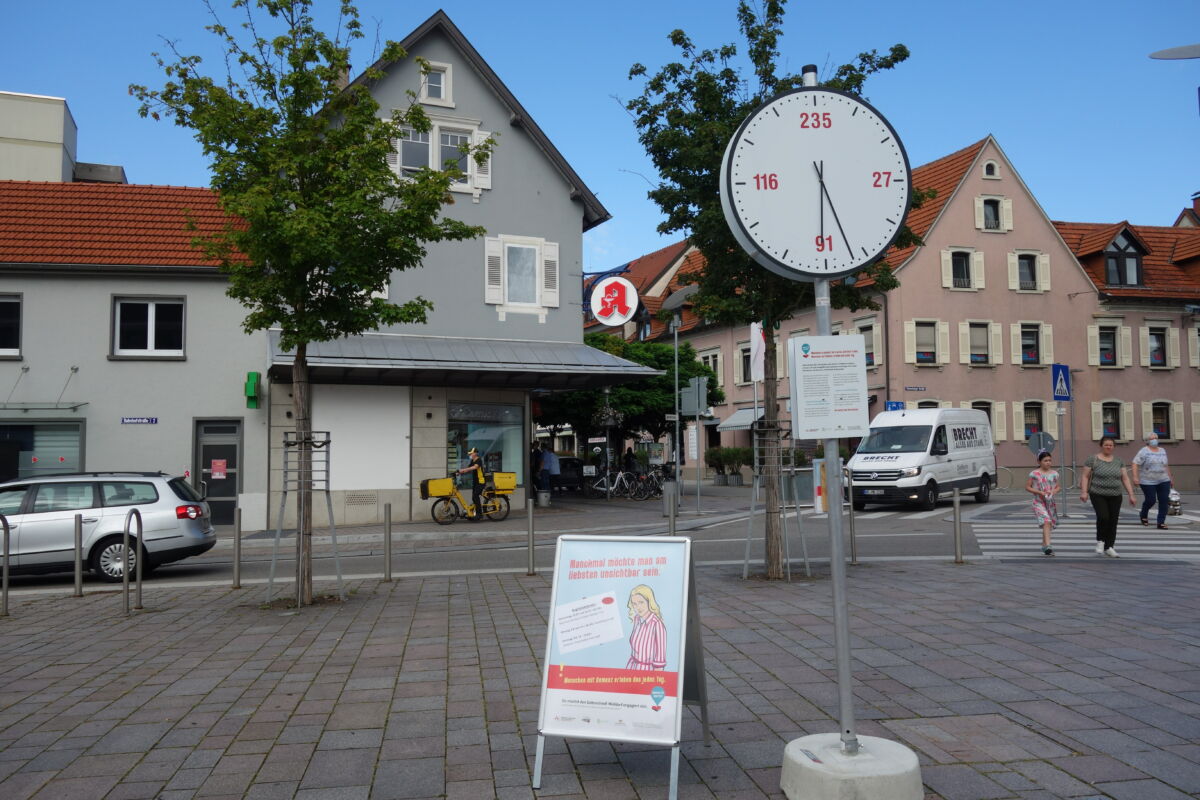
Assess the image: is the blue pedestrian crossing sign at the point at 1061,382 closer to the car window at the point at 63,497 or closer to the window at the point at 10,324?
the car window at the point at 63,497

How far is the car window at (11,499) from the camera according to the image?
518 inches

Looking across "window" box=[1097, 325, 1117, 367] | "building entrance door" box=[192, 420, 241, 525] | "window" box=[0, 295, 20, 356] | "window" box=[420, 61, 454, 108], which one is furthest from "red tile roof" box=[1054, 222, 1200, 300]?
"window" box=[0, 295, 20, 356]

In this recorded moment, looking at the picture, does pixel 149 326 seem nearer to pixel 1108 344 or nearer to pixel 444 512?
pixel 444 512

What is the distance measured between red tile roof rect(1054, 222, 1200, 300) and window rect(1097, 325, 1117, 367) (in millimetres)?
1513

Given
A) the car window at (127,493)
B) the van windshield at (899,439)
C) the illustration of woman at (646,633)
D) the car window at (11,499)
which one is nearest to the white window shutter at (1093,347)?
the van windshield at (899,439)

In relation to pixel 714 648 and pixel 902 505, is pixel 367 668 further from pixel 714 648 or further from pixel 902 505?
pixel 902 505

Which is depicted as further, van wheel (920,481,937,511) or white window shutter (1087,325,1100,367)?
white window shutter (1087,325,1100,367)

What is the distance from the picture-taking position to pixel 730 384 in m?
49.9

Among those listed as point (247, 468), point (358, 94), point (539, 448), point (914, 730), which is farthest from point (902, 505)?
point (914, 730)

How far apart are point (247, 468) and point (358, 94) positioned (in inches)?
526

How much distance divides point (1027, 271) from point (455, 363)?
1163 inches

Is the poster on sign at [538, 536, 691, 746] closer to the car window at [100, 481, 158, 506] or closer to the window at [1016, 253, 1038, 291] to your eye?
the car window at [100, 481, 158, 506]

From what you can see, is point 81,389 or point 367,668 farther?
point 81,389

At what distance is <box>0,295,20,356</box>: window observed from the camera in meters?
21.0
